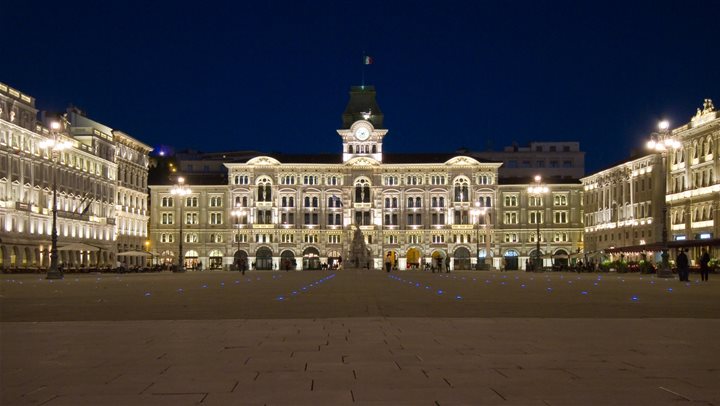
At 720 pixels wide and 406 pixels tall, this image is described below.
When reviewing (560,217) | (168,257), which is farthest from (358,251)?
(560,217)

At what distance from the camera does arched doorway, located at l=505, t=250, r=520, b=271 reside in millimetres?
141625

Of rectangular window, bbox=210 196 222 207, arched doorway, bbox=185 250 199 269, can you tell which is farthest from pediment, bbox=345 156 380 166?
arched doorway, bbox=185 250 199 269

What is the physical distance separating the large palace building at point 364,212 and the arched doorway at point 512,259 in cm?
17

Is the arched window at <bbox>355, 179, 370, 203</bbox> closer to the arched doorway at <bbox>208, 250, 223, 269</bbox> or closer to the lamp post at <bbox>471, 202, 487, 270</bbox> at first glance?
the lamp post at <bbox>471, 202, 487, 270</bbox>

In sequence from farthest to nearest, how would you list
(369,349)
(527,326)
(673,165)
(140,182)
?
(140,182) < (673,165) < (527,326) < (369,349)

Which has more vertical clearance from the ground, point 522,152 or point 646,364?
point 522,152

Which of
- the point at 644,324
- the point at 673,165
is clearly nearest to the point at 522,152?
the point at 673,165

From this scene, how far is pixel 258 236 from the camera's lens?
140250mm

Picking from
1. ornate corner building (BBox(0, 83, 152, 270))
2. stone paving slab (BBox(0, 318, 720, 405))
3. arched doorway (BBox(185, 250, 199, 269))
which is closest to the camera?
stone paving slab (BBox(0, 318, 720, 405))

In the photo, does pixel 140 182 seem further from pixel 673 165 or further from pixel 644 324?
pixel 644 324

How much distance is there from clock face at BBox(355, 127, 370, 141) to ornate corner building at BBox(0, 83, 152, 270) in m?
34.1

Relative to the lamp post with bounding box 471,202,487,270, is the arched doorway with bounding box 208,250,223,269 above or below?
below

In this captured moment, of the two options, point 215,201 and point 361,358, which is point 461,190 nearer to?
point 215,201

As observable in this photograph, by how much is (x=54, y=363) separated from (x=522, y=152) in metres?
156
